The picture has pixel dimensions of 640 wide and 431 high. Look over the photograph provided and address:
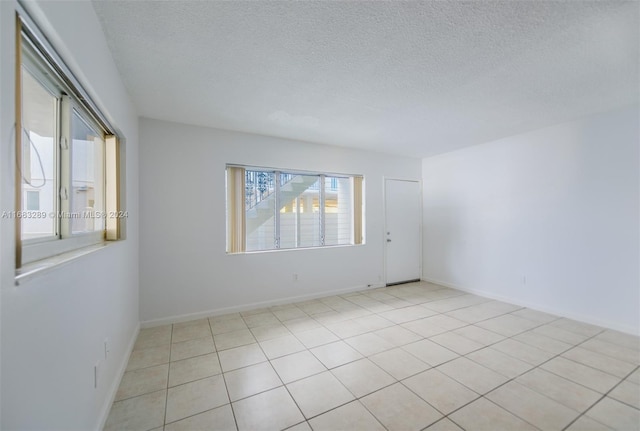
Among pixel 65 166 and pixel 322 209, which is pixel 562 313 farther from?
pixel 65 166

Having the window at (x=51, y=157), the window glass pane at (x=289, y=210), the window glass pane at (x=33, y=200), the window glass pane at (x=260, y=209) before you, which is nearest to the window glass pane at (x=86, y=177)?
the window at (x=51, y=157)

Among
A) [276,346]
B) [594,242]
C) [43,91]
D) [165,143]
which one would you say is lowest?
[276,346]

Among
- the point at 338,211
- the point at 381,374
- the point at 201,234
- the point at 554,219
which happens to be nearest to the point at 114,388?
the point at 201,234

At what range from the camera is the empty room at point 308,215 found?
124 centimetres

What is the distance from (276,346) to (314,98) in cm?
255

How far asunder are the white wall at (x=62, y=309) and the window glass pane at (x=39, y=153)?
0.19 m

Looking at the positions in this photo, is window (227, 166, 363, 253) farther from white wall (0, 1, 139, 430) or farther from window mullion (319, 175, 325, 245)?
white wall (0, 1, 139, 430)

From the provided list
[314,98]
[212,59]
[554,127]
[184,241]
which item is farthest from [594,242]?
[184,241]

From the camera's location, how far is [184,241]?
3.29 meters

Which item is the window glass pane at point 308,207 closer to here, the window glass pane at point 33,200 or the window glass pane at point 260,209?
the window glass pane at point 260,209

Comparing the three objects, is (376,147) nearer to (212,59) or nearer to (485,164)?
(485,164)

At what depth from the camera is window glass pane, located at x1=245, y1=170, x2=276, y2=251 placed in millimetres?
3820

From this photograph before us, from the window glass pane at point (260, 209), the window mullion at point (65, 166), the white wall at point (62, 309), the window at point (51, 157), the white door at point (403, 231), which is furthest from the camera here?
the white door at point (403, 231)

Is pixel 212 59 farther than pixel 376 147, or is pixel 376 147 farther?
pixel 376 147
